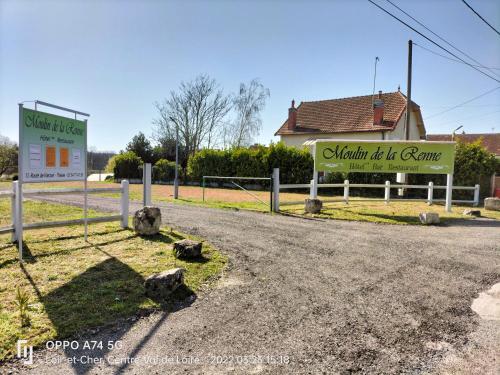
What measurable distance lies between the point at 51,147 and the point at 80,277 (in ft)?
8.78

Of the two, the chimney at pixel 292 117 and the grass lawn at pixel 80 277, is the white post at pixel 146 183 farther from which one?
the chimney at pixel 292 117

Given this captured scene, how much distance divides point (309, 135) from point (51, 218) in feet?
82.2

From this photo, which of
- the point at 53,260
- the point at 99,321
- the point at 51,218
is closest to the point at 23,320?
A: the point at 99,321

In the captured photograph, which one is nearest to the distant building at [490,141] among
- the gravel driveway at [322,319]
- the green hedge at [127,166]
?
the gravel driveway at [322,319]

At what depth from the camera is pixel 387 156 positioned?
42.7 ft

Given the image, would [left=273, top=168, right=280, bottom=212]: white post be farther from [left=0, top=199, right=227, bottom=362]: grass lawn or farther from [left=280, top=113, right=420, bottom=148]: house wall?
[left=280, top=113, right=420, bottom=148]: house wall

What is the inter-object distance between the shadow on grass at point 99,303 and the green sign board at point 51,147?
1713 mm

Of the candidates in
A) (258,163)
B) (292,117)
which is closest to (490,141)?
(292,117)

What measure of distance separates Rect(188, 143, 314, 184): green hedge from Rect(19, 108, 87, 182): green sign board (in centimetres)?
1711

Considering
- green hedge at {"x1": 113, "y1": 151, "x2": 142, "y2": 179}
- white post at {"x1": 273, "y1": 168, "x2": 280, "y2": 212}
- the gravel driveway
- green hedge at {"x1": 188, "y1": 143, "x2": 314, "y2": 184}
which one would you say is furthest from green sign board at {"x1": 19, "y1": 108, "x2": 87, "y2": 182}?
green hedge at {"x1": 113, "y1": 151, "x2": 142, "y2": 179}

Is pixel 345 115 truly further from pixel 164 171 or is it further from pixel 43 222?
pixel 43 222

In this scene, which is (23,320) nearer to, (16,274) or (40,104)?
(16,274)

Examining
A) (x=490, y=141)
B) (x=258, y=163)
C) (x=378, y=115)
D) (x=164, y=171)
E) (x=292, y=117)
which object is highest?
(x=292, y=117)

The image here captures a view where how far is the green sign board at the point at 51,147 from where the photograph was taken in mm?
5879
